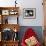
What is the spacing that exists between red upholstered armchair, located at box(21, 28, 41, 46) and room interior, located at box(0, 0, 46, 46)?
0.20 meters

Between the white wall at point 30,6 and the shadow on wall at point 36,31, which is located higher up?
the white wall at point 30,6

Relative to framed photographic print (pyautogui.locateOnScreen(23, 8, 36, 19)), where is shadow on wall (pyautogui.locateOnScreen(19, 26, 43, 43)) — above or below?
below

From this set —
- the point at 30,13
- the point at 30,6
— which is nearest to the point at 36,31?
the point at 30,13

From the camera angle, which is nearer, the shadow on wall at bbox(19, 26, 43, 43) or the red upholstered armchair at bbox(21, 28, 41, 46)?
the red upholstered armchair at bbox(21, 28, 41, 46)

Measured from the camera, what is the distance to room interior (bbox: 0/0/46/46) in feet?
17.2

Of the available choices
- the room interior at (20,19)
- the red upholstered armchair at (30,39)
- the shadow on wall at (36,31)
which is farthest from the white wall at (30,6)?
the red upholstered armchair at (30,39)

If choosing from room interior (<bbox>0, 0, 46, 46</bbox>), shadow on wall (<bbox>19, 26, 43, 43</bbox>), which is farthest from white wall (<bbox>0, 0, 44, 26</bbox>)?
shadow on wall (<bbox>19, 26, 43, 43</bbox>)

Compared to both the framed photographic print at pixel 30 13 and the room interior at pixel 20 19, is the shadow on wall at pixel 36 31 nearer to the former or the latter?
the room interior at pixel 20 19

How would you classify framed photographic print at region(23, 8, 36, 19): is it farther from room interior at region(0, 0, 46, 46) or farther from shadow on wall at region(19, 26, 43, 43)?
shadow on wall at region(19, 26, 43, 43)

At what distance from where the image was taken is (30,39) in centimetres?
490

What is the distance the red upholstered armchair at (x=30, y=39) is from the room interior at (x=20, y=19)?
0.20m

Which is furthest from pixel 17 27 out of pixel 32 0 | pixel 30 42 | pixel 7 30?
pixel 32 0

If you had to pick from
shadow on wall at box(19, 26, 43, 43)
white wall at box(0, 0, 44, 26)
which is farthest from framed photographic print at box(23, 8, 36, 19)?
shadow on wall at box(19, 26, 43, 43)

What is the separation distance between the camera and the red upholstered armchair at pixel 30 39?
4867mm
